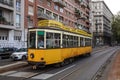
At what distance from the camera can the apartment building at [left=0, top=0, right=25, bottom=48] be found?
128 ft

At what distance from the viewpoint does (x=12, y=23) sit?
1620 inches

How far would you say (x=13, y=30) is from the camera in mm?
41719

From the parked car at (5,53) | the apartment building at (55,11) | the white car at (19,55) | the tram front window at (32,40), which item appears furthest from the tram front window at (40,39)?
the apartment building at (55,11)

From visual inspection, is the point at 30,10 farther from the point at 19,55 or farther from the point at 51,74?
the point at 51,74

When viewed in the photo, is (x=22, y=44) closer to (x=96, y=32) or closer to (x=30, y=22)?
(x=30, y=22)

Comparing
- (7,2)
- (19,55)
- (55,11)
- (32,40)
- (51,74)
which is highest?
(55,11)

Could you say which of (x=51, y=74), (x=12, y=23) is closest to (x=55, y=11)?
(x=12, y=23)

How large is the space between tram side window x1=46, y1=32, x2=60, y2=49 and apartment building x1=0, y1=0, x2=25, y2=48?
766 inches

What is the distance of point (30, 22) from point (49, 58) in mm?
30314

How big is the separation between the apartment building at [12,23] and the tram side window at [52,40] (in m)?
19.5

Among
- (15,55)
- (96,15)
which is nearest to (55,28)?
(15,55)

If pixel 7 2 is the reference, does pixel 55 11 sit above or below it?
above

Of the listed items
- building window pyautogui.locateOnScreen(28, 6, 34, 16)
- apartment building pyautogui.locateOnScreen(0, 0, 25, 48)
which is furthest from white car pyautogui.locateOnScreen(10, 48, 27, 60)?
building window pyautogui.locateOnScreen(28, 6, 34, 16)

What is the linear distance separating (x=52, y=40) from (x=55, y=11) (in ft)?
146
